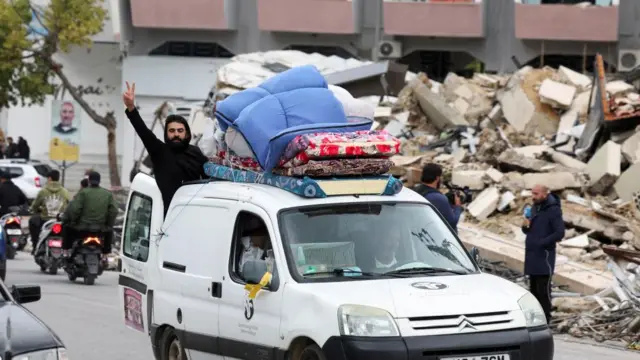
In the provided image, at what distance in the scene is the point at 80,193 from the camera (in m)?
20.3

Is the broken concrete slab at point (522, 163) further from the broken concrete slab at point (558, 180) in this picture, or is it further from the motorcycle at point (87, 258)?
the motorcycle at point (87, 258)

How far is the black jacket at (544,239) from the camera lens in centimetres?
1466

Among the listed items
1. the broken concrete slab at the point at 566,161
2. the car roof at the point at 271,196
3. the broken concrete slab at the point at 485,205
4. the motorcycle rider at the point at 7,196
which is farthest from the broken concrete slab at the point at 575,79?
the car roof at the point at 271,196

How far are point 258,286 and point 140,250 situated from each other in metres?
2.65

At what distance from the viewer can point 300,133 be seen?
32.0 feet

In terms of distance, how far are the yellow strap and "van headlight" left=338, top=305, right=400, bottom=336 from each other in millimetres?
820

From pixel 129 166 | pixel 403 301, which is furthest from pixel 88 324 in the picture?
pixel 129 166

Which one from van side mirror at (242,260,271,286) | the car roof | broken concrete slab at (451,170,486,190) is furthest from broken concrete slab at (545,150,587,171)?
van side mirror at (242,260,271,286)

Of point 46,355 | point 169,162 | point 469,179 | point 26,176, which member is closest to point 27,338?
point 46,355

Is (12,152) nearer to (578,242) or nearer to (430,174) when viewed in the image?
(578,242)

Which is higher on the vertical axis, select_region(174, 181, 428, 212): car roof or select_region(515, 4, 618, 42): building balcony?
select_region(515, 4, 618, 42): building balcony

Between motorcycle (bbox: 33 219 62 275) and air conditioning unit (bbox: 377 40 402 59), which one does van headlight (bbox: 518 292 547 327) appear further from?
air conditioning unit (bbox: 377 40 402 59)

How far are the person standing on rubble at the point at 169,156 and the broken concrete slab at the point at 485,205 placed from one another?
11757mm

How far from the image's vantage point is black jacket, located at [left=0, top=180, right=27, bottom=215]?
2462cm
